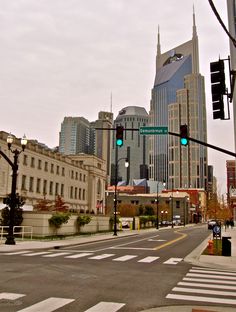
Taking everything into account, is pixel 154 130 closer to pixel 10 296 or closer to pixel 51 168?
pixel 10 296

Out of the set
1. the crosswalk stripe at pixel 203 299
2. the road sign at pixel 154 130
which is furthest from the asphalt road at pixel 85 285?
the road sign at pixel 154 130

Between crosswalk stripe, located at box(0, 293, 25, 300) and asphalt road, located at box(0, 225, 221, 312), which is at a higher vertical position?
crosswalk stripe, located at box(0, 293, 25, 300)

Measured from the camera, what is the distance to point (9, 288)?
1038 centimetres

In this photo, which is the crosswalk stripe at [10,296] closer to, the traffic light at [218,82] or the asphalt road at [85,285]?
the asphalt road at [85,285]

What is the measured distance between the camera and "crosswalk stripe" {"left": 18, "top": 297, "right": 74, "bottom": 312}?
816 centimetres

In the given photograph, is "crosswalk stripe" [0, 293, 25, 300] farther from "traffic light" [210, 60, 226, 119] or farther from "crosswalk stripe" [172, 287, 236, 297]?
"traffic light" [210, 60, 226, 119]

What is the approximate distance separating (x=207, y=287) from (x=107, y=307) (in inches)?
163

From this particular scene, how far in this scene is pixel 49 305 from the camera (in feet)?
28.1

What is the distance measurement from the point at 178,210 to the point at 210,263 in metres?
123

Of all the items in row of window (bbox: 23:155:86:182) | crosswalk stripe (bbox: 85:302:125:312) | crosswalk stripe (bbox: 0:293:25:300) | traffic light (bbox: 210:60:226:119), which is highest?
row of window (bbox: 23:155:86:182)

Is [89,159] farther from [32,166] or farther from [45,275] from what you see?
[45,275]

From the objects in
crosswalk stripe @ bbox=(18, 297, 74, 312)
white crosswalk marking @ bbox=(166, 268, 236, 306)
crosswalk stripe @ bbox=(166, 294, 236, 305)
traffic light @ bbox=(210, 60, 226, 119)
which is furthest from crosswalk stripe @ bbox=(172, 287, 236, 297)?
traffic light @ bbox=(210, 60, 226, 119)

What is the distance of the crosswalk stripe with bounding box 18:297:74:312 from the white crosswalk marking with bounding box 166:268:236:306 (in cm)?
260

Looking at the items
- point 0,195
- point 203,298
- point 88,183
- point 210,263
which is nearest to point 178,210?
point 88,183
